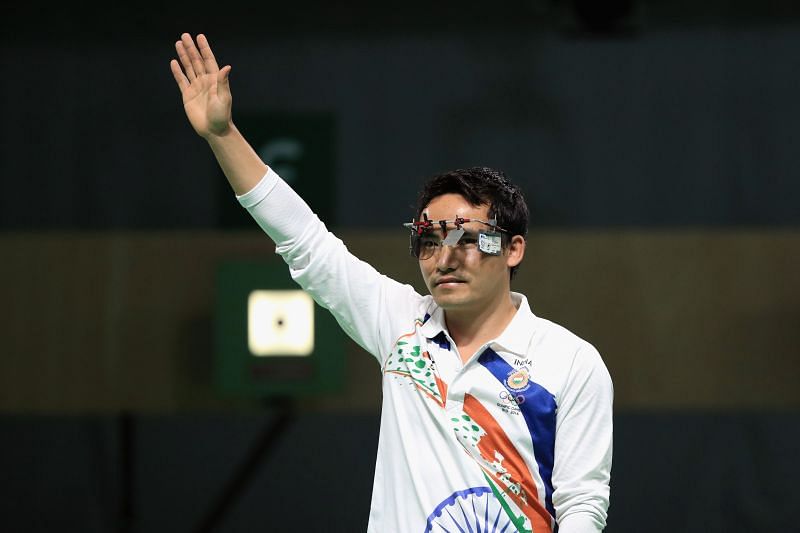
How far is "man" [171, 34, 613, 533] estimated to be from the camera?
1.62 meters

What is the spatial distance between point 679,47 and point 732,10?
0.73 ft

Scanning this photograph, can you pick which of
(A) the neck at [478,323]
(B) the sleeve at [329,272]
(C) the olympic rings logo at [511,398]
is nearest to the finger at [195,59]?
(B) the sleeve at [329,272]

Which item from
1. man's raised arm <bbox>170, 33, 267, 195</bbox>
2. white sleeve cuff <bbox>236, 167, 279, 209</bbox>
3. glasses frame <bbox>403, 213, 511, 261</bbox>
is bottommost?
glasses frame <bbox>403, 213, 511, 261</bbox>

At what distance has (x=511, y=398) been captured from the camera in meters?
1.66

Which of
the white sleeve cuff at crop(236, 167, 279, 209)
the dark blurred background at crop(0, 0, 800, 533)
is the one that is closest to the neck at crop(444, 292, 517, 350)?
the white sleeve cuff at crop(236, 167, 279, 209)

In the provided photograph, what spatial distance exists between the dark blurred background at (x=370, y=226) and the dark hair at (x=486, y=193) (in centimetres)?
154

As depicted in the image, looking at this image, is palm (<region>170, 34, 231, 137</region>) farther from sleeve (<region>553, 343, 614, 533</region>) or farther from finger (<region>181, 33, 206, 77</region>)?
sleeve (<region>553, 343, 614, 533</region>)

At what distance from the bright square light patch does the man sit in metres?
1.61

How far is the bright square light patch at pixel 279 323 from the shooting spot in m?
3.42

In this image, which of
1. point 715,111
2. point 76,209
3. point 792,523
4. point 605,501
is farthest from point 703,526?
point 76,209

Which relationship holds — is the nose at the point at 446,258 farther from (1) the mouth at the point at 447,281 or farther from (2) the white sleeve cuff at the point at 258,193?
(2) the white sleeve cuff at the point at 258,193

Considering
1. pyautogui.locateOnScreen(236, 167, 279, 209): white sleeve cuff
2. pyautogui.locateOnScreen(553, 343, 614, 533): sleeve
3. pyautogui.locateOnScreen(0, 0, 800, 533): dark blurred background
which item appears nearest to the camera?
pyautogui.locateOnScreen(553, 343, 614, 533): sleeve

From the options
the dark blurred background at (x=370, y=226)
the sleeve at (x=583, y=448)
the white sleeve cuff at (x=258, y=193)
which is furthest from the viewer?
the dark blurred background at (x=370, y=226)

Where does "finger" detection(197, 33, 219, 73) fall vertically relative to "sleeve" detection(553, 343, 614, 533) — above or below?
above
